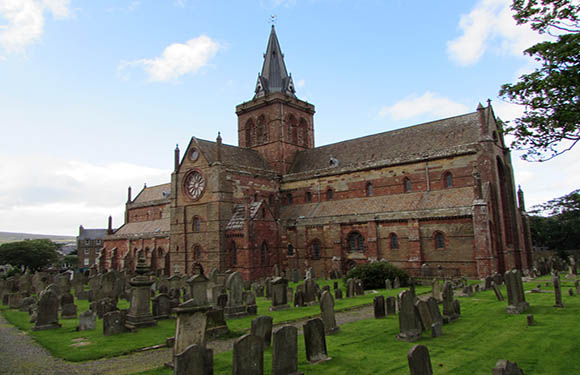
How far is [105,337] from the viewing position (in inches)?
479

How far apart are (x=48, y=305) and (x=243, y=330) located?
23.5ft

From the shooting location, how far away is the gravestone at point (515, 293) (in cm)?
1266

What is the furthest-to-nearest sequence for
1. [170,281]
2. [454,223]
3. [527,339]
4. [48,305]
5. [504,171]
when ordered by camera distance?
[504,171]
[454,223]
[170,281]
[48,305]
[527,339]

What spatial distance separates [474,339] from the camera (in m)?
10.0

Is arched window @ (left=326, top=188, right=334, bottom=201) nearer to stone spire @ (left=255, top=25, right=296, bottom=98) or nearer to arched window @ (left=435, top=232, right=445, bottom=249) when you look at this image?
arched window @ (left=435, top=232, right=445, bottom=249)

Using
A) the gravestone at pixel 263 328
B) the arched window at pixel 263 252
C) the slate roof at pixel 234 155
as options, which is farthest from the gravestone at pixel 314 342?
the slate roof at pixel 234 155

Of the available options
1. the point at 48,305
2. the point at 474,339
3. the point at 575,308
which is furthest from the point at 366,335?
the point at 48,305

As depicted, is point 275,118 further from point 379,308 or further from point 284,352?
point 284,352

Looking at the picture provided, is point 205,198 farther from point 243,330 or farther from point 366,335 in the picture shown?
point 366,335

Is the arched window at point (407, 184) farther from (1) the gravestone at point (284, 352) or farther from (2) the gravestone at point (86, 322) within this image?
(1) the gravestone at point (284, 352)

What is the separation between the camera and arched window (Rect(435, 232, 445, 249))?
25516 mm

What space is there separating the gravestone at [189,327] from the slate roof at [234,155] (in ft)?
84.0

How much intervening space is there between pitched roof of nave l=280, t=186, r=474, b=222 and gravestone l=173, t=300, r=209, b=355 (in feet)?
67.6

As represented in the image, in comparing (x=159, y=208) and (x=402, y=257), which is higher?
(x=159, y=208)
